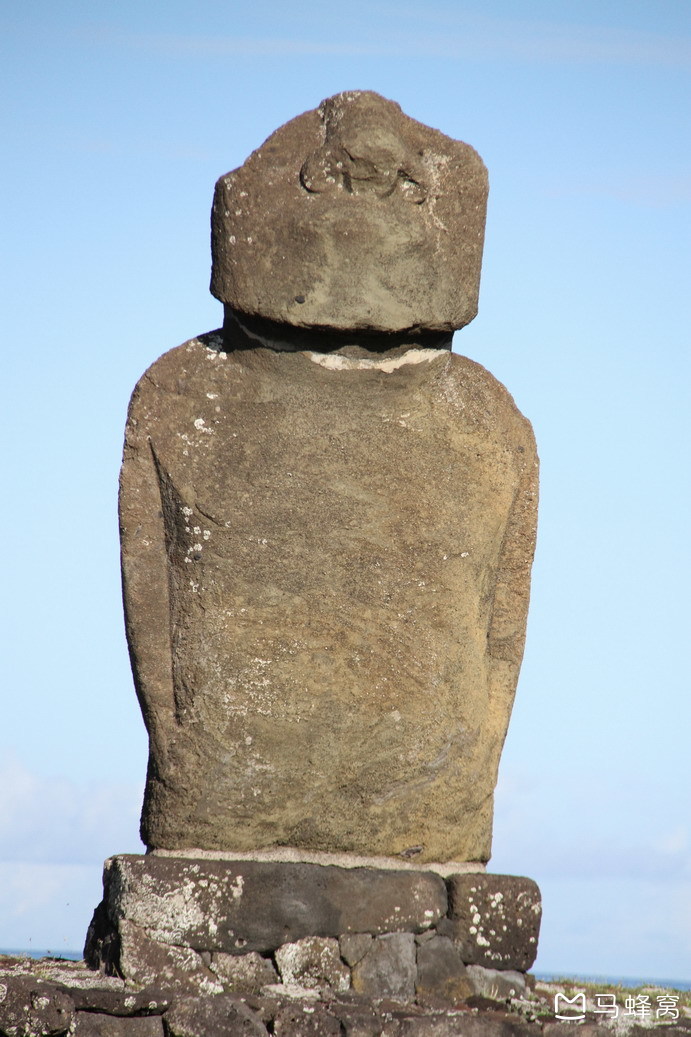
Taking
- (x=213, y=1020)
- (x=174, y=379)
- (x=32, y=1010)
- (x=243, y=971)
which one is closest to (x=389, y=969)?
(x=243, y=971)

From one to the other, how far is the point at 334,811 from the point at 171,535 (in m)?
1.35

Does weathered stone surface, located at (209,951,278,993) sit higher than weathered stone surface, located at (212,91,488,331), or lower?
lower

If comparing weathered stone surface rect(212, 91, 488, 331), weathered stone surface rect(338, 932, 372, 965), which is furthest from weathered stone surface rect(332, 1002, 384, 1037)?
weathered stone surface rect(212, 91, 488, 331)

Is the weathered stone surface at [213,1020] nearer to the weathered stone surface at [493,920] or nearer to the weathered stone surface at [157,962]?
the weathered stone surface at [157,962]

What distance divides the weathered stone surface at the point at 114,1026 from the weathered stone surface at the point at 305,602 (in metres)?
0.88

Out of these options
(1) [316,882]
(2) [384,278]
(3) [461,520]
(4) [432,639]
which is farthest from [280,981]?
(2) [384,278]

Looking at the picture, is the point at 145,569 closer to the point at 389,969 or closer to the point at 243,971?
the point at 243,971

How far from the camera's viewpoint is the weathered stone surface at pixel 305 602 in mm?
6652

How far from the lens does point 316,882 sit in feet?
21.0

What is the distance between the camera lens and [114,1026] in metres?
5.86

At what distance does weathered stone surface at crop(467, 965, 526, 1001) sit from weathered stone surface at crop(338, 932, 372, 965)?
495 millimetres

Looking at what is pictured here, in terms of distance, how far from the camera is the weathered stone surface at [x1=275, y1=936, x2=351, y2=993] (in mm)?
6301

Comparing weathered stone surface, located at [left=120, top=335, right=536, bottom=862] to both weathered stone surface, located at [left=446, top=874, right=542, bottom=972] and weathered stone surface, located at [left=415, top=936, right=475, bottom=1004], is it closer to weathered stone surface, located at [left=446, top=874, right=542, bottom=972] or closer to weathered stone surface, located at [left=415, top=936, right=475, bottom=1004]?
weathered stone surface, located at [left=446, top=874, right=542, bottom=972]

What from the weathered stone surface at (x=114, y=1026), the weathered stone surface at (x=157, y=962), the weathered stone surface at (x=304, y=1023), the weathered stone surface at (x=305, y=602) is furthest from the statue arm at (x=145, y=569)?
the weathered stone surface at (x=304, y=1023)
